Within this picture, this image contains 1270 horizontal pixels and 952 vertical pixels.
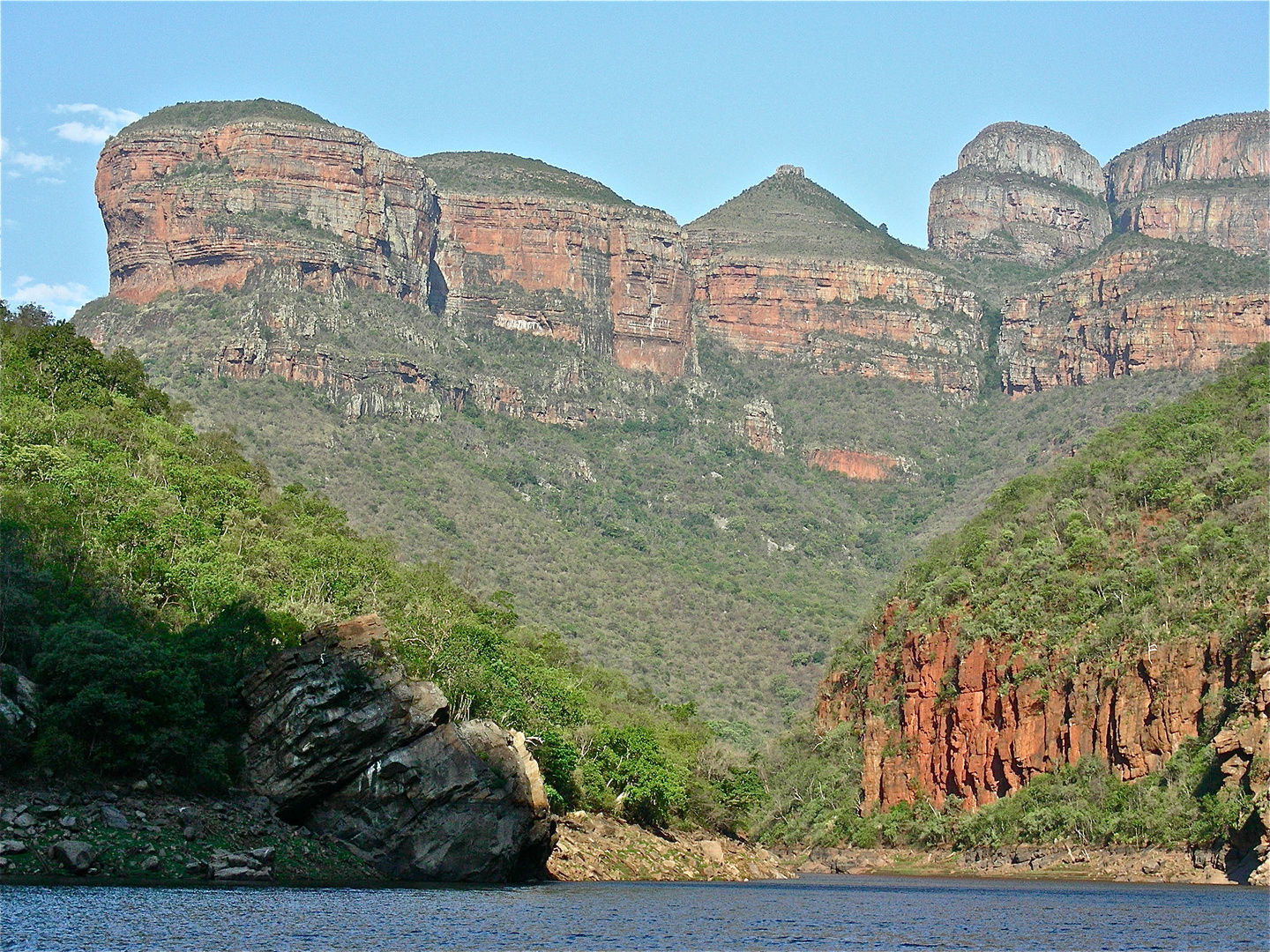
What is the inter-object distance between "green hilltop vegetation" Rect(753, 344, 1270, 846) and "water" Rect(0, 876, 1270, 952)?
2112cm

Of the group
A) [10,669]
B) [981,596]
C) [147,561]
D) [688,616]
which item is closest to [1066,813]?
[981,596]

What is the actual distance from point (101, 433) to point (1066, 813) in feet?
183

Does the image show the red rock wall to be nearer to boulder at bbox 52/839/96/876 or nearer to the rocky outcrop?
the rocky outcrop

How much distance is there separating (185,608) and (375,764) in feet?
41.2

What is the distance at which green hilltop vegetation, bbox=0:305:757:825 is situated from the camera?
198 ft

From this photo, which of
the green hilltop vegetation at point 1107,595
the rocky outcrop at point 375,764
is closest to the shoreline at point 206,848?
the rocky outcrop at point 375,764

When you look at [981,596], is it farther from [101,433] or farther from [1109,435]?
[101,433]

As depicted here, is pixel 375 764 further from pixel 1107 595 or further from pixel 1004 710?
pixel 1107 595

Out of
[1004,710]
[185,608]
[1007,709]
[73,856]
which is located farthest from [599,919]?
[1004,710]

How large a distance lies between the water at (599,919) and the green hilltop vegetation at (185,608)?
7392 mm

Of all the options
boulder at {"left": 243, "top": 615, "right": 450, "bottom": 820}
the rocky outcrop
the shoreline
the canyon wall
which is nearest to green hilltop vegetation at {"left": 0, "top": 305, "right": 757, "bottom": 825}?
boulder at {"left": 243, "top": 615, "right": 450, "bottom": 820}

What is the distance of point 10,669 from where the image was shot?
59.9 meters

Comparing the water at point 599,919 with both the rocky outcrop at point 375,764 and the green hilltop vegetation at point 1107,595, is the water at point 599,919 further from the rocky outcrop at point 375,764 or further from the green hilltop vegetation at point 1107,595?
the green hilltop vegetation at point 1107,595

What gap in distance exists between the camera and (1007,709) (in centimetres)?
11175
